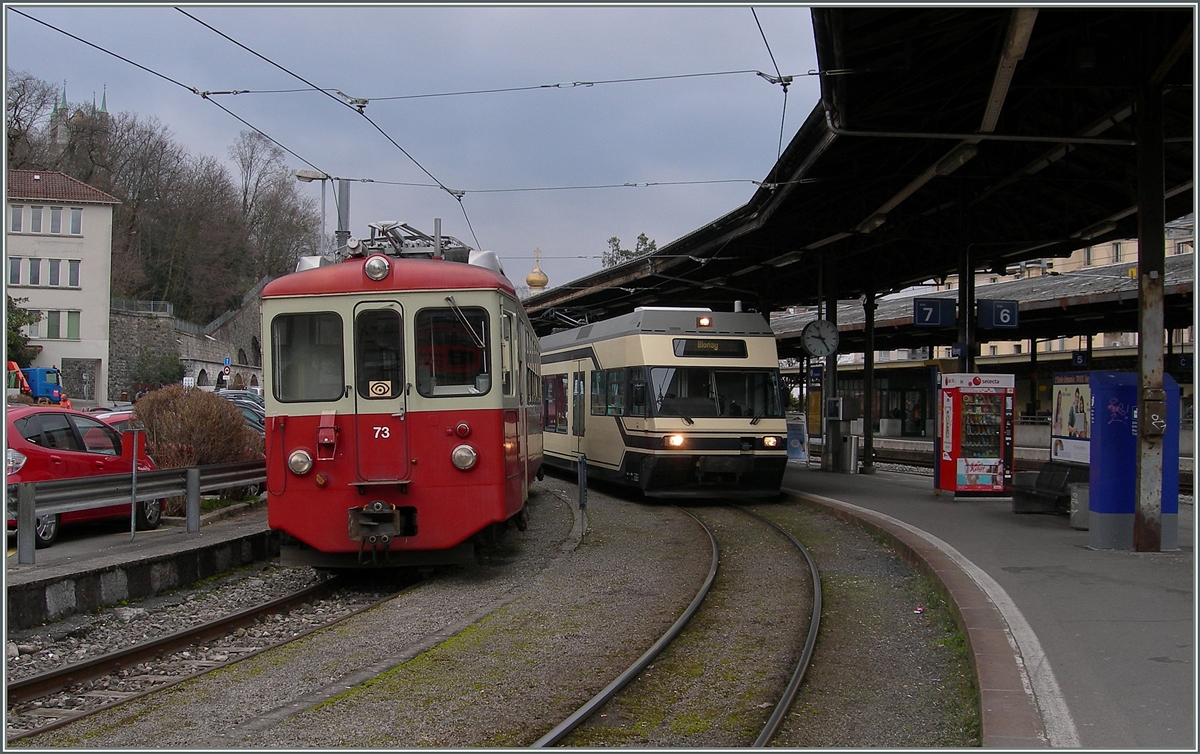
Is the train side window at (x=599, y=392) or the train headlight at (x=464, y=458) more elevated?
the train side window at (x=599, y=392)

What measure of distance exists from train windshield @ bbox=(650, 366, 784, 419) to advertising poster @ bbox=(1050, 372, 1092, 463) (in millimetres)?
4282

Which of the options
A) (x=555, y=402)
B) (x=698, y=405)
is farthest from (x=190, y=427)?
(x=555, y=402)

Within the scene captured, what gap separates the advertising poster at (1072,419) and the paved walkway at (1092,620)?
2.98 ft

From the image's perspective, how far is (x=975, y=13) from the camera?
8781mm

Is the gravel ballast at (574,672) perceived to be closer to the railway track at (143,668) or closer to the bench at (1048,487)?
the railway track at (143,668)

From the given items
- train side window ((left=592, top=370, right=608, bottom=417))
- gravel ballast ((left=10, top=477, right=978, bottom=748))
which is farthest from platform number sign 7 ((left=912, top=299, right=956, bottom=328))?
gravel ballast ((left=10, top=477, right=978, bottom=748))

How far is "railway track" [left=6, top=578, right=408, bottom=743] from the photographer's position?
229 inches

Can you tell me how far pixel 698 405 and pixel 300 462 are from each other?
770 centimetres

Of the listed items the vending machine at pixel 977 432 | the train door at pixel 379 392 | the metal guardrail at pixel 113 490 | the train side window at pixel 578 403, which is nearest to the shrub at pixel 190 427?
the metal guardrail at pixel 113 490

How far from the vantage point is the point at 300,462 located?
9.15 meters

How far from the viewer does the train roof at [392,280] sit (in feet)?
30.8

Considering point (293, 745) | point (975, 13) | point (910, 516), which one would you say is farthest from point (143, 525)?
point (975, 13)

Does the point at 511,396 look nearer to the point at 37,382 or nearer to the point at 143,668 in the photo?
the point at 143,668

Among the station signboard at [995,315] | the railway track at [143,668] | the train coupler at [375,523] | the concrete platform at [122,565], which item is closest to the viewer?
the railway track at [143,668]
